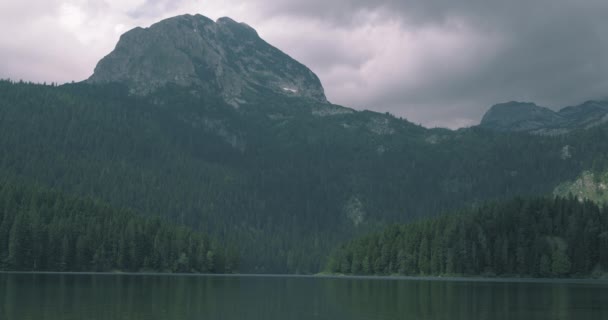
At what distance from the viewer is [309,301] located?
349 ft

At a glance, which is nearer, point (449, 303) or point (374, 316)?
point (374, 316)

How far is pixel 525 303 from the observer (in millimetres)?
105250

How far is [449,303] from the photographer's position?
103188 mm

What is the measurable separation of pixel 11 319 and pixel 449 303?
60.8m

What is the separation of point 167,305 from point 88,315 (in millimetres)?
17091

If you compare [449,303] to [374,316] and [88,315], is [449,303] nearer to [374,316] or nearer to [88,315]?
[374,316]

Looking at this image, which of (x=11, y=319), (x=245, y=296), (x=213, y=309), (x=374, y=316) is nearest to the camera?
(x=11, y=319)

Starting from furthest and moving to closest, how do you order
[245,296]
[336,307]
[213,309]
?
[245,296]
[336,307]
[213,309]

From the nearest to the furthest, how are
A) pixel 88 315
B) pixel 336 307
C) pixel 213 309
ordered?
pixel 88 315
pixel 213 309
pixel 336 307

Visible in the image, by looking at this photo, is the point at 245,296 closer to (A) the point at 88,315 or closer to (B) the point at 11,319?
(A) the point at 88,315

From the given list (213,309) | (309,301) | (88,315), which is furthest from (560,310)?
(88,315)

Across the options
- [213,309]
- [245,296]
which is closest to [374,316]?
[213,309]

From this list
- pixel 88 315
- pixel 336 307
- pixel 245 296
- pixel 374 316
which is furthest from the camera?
pixel 245 296

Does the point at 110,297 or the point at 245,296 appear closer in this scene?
the point at 110,297
